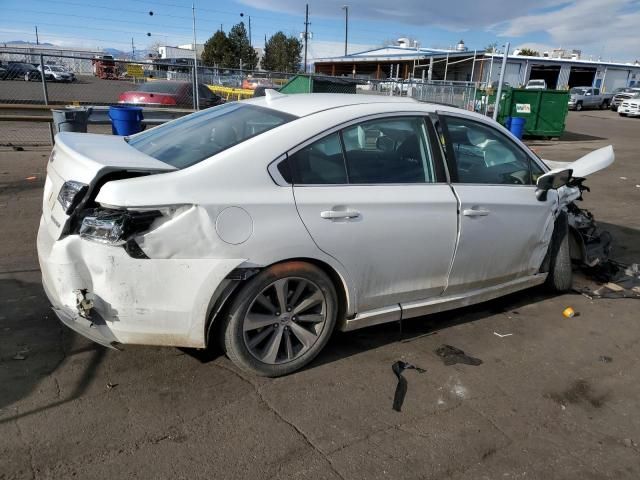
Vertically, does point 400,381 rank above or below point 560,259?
below

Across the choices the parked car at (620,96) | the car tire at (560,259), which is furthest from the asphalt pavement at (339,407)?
the parked car at (620,96)

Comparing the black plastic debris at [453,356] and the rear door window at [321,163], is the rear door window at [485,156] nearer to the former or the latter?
the rear door window at [321,163]

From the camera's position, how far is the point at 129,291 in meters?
2.71

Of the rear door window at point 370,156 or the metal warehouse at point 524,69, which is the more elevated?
the metal warehouse at point 524,69

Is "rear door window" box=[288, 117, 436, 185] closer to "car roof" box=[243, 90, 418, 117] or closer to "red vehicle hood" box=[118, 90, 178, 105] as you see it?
"car roof" box=[243, 90, 418, 117]

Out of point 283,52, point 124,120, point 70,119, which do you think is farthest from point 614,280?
point 283,52

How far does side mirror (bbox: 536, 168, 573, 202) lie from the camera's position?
4.00 metres

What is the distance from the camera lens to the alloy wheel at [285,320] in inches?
119

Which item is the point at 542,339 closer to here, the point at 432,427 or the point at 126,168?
the point at 432,427

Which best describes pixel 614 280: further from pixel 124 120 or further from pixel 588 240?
pixel 124 120

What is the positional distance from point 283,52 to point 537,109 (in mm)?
49911

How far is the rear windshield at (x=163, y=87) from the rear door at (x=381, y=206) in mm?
12621

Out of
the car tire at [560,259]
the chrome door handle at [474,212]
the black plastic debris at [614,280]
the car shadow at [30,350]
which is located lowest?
the black plastic debris at [614,280]

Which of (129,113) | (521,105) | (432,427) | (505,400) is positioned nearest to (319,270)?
(432,427)
